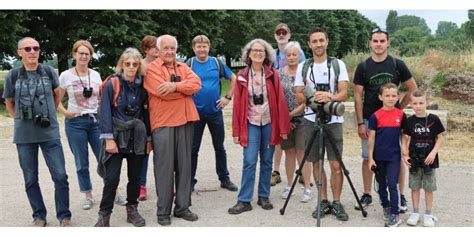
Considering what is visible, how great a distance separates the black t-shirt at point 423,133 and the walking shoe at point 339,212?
0.90m

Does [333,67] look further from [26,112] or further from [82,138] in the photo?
[26,112]

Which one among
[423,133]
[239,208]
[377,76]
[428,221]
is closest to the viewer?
[423,133]

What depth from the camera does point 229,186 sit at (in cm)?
607

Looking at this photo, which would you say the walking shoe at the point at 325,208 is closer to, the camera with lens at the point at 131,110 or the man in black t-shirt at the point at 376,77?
the man in black t-shirt at the point at 376,77

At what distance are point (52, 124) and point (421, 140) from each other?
3.50 metres

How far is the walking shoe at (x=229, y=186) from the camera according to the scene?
6023mm

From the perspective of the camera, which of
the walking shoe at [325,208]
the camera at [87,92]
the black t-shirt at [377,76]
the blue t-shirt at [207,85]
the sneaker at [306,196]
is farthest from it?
the blue t-shirt at [207,85]

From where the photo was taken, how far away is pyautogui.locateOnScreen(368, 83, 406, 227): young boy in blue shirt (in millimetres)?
4551

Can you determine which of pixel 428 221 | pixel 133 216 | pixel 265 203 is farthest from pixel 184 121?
pixel 428 221

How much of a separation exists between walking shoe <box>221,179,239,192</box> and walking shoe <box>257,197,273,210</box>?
740 millimetres

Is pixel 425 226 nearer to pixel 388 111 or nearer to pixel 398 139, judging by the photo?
pixel 398 139

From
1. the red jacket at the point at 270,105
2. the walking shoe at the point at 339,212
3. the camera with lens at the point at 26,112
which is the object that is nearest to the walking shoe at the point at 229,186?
the red jacket at the point at 270,105

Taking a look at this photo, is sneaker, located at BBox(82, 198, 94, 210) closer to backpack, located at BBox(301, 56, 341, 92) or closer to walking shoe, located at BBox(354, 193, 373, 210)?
backpack, located at BBox(301, 56, 341, 92)

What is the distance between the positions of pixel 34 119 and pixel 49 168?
0.52 metres
